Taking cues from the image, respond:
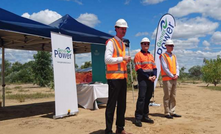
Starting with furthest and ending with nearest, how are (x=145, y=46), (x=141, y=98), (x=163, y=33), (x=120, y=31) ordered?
(x=163, y=33) → (x=145, y=46) → (x=141, y=98) → (x=120, y=31)

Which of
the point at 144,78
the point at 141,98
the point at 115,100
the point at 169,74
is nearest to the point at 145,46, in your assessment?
the point at 144,78

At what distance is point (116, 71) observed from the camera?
3.49 metres

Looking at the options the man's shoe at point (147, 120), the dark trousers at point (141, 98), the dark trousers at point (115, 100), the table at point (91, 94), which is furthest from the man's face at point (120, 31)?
the table at point (91, 94)

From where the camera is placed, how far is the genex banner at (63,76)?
5427mm

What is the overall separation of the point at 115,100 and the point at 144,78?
4.72ft

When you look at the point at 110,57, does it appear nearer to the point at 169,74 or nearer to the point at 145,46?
the point at 145,46

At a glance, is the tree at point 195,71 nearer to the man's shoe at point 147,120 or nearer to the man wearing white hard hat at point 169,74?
the man wearing white hard hat at point 169,74

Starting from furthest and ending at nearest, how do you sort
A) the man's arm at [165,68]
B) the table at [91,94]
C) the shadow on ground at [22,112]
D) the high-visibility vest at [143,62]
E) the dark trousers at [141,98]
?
the table at [91,94] < the shadow on ground at [22,112] < the man's arm at [165,68] < the high-visibility vest at [143,62] < the dark trousers at [141,98]

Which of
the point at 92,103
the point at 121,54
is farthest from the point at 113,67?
the point at 92,103

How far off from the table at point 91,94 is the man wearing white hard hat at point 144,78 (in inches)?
93.3

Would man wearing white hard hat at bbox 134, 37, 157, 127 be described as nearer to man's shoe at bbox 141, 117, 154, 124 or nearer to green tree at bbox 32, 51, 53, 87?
man's shoe at bbox 141, 117, 154, 124

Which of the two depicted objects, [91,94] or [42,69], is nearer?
[91,94]

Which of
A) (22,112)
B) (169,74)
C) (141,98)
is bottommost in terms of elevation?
(22,112)

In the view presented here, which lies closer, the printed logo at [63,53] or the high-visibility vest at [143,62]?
A: the high-visibility vest at [143,62]
